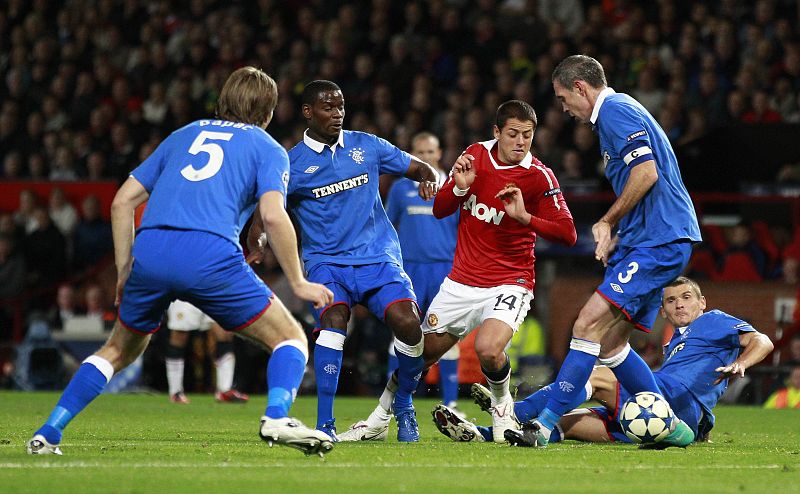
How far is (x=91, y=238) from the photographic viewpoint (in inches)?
704

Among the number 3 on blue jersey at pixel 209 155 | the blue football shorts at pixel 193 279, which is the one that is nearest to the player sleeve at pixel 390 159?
the number 3 on blue jersey at pixel 209 155

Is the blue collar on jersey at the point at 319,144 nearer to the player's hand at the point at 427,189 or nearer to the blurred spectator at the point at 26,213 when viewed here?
the player's hand at the point at 427,189

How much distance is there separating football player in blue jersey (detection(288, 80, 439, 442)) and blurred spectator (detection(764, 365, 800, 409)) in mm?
7258

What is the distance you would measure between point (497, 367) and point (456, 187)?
1170 millimetres

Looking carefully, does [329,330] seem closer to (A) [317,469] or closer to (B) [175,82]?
(A) [317,469]

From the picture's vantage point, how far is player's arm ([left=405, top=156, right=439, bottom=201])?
839 centimetres

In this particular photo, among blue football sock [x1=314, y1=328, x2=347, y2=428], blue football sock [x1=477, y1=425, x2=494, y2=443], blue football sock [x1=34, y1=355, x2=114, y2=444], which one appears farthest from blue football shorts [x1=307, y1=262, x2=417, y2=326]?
blue football sock [x1=34, y1=355, x2=114, y2=444]

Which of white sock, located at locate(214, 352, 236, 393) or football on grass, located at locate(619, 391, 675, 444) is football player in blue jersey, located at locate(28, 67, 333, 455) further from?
white sock, located at locate(214, 352, 236, 393)

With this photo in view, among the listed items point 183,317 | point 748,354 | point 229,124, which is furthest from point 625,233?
point 183,317

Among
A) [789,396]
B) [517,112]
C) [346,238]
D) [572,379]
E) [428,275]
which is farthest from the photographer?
[789,396]

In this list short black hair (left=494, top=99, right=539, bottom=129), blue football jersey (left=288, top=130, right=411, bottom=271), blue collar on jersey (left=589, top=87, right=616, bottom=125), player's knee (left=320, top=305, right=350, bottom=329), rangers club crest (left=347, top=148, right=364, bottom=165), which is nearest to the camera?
blue collar on jersey (left=589, top=87, right=616, bottom=125)

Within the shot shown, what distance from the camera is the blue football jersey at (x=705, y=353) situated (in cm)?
825

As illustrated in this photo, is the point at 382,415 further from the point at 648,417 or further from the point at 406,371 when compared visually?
the point at 648,417

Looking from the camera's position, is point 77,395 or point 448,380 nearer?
point 77,395
